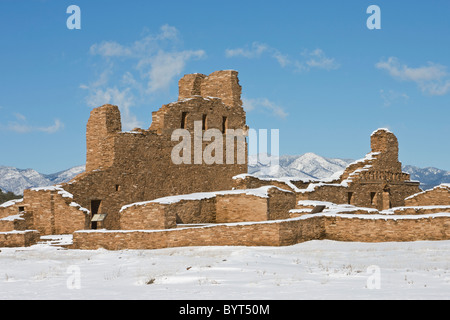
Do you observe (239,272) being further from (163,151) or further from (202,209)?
(163,151)

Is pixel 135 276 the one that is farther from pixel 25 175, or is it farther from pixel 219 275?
pixel 25 175

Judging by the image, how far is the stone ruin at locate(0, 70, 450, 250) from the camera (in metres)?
19.1

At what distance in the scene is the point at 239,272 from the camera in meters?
12.7

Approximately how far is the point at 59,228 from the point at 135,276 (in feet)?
46.0

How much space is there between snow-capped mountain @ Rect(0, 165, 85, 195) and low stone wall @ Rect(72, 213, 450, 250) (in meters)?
124

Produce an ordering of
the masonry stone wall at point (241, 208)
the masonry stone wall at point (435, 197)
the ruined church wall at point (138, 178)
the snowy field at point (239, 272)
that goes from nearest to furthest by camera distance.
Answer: the snowy field at point (239, 272) → the masonry stone wall at point (241, 208) → the ruined church wall at point (138, 178) → the masonry stone wall at point (435, 197)

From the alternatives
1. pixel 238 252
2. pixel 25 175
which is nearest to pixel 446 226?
pixel 238 252

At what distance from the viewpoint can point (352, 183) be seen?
34.5 meters

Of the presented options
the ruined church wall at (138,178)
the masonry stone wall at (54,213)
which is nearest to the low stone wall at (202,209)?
the masonry stone wall at (54,213)

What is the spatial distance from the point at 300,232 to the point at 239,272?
22.2 ft

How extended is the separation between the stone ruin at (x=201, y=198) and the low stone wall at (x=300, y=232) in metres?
0.03

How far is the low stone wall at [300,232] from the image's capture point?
1841 centimetres

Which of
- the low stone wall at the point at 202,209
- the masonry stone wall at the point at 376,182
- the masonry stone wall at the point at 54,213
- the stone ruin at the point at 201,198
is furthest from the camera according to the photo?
the masonry stone wall at the point at 376,182

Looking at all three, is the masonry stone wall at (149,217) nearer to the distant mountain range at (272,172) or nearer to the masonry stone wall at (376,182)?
the masonry stone wall at (376,182)
